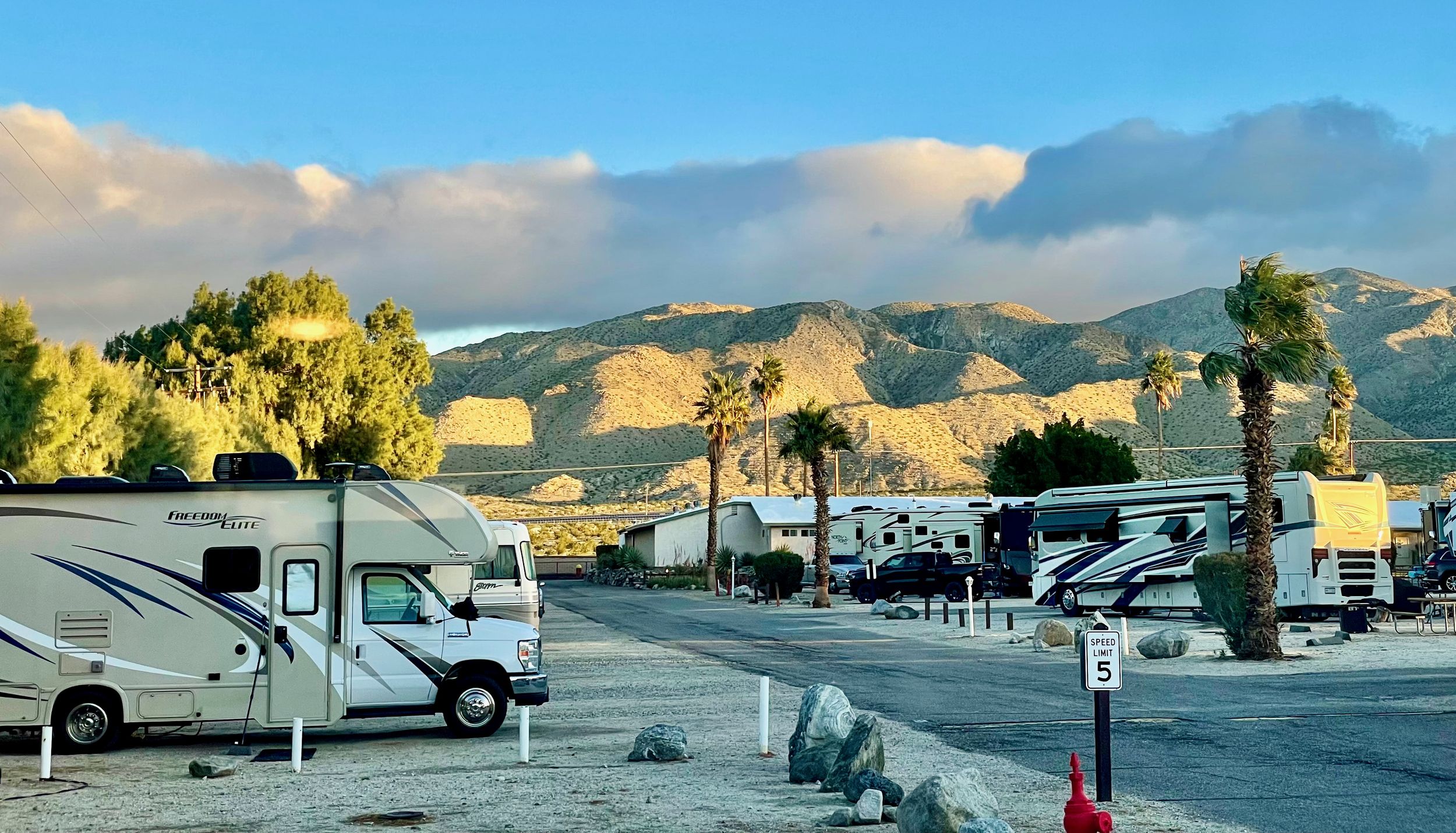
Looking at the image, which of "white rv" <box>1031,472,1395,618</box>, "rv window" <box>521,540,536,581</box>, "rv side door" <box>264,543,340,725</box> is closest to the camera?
"rv side door" <box>264,543,340,725</box>

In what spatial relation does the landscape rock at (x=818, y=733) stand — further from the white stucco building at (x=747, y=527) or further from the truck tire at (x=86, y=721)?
the white stucco building at (x=747, y=527)

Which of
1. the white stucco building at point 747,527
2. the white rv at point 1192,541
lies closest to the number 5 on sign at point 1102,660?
the white rv at point 1192,541

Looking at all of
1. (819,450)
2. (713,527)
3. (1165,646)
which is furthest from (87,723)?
(713,527)

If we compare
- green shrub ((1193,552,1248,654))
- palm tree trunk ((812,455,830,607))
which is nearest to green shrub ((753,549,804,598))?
palm tree trunk ((812,455,830,607))

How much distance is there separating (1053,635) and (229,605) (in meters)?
17.1

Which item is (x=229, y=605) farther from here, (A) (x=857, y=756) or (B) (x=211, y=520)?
(A) (x=857, y=756)

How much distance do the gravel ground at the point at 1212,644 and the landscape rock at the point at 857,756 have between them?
1068 cm

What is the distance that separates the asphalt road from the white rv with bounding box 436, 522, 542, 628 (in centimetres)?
372

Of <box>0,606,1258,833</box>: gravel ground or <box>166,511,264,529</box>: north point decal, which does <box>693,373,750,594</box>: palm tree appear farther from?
<box>166,511,264,529</box>: north point decal

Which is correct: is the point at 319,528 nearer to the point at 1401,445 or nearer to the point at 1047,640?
the point at 1047,640

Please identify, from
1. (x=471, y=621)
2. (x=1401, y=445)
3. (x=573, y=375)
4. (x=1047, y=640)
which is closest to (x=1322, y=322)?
(x=1047, y=640)

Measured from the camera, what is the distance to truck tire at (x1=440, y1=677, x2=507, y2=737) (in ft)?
51.3

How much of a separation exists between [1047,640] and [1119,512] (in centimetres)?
1116

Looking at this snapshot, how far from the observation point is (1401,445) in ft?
439
